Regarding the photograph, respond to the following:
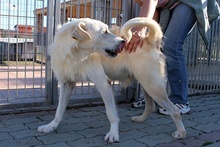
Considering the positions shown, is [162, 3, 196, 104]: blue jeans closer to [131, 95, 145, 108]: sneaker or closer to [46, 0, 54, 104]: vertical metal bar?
[131, 95, 145, 108]: sneaker

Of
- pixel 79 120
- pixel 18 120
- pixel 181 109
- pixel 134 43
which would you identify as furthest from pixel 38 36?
pixel 181 109

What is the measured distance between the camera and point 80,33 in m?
2.85

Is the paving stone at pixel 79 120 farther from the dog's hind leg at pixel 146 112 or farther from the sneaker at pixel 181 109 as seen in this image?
the sneaker at pixel 181 109

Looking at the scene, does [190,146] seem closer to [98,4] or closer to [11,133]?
[11,133]

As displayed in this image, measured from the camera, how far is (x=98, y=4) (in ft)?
14.7

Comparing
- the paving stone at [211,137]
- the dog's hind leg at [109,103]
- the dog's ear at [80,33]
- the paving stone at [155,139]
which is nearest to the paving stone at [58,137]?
the dog's hind leg at [109,103]

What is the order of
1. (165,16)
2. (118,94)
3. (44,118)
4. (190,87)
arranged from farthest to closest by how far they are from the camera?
1. (190,87)
2. (118,94)
3. (165,16)
4. (44,118)

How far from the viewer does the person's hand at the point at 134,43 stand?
10.5 ft

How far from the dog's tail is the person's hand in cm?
6

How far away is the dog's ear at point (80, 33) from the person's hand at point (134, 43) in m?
0.51

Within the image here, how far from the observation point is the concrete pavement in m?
2.94

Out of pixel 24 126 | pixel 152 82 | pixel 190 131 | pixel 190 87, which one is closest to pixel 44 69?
pixel 24 126

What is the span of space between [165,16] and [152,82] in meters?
1.28

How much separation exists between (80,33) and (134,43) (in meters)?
0.67
